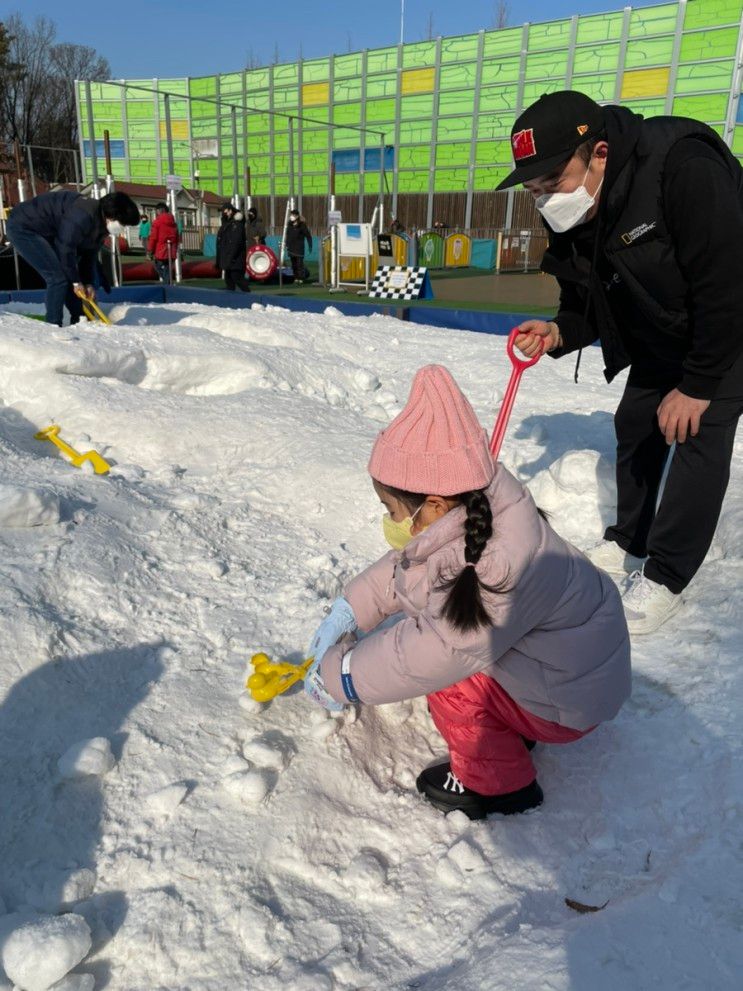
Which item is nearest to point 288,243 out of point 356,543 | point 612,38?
point 356,543

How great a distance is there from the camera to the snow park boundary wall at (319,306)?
6684 millimetres

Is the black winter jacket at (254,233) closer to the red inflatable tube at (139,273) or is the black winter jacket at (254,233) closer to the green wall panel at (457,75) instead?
the red inflatable tube at (139,273)

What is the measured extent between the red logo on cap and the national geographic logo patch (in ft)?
0.96

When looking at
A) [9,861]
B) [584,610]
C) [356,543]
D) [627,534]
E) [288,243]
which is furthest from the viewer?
[288,243]

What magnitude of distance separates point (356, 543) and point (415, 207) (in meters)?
20.3

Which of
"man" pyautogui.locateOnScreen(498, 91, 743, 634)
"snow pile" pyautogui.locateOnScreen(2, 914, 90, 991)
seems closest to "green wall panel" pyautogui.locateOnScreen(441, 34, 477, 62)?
"man" pyautogui.locateOnScreen(498, 91, 743, 634)

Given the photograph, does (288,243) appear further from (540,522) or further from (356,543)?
(540,522)

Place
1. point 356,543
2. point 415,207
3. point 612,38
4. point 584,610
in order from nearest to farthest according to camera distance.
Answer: point 584,610, point 356,543, point 612,38, point 415,207

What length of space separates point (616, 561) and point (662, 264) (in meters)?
0.99

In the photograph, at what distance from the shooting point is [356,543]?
2.52 metres

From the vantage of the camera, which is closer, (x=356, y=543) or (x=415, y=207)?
(x=356, y=543)

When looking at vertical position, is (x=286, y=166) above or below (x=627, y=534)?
above

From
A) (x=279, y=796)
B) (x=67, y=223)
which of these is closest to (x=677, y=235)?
(x=279, y=796)

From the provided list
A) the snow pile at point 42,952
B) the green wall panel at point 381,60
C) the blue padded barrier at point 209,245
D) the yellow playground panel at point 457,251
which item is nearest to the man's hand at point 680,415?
the snow pile at point 42,952
